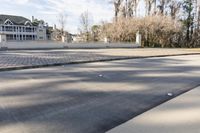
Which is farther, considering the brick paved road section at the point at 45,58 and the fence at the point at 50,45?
the fence at the point at 50,45

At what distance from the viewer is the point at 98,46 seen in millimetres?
32281

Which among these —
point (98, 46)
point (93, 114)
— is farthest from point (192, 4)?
point (93, 114)

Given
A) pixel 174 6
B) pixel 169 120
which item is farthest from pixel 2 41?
pixel 174 6

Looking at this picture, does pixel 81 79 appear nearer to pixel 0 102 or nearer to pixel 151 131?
pixel 0 102

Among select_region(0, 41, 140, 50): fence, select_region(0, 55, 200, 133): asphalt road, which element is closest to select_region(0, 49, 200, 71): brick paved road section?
select_region(0, 55, 200, 133): asphalt road

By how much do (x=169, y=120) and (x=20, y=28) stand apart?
70401 millimetres

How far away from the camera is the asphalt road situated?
169 inches

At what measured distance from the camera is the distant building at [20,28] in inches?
2618

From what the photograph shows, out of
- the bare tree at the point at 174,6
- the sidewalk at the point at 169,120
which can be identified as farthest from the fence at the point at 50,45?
the sidewalk at the point at 169,120

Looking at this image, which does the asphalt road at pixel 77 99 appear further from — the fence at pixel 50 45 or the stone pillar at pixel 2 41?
the fence at pixel 50 45

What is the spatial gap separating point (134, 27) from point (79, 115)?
37097mm

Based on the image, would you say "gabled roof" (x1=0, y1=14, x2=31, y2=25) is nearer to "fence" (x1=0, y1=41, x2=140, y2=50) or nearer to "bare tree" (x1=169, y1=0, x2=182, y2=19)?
"bare tree" (x1=169, y1=0, x2=182, y2=19)

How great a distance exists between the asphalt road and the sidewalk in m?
0.23

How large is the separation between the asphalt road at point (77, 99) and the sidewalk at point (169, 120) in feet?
0.75
